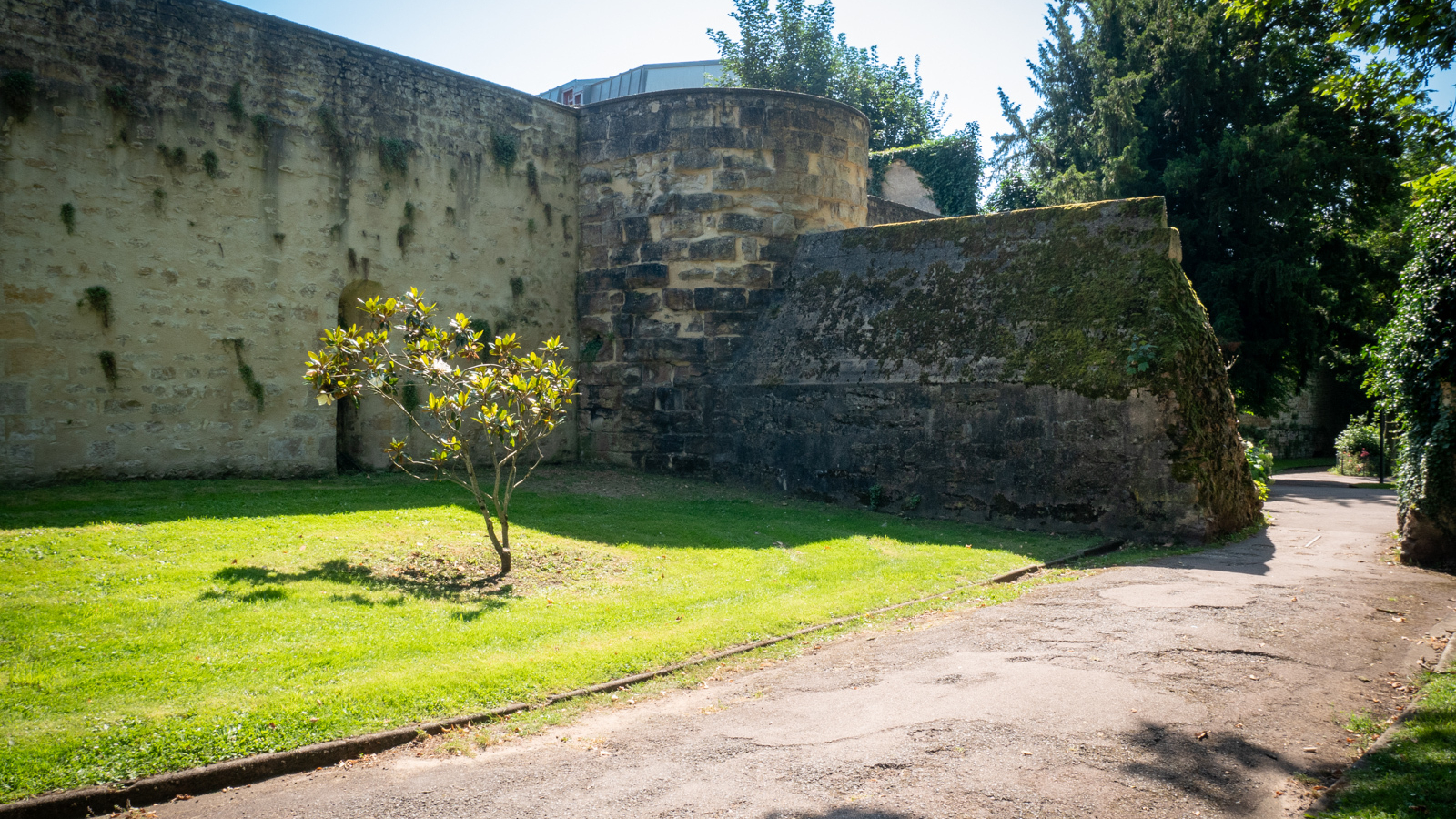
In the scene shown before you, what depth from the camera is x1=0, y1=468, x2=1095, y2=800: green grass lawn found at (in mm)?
4305

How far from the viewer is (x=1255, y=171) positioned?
774 inches

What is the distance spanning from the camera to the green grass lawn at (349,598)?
430cm

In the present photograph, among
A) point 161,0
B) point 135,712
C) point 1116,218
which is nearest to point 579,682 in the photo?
point 135,712

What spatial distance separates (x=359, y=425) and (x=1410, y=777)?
1148 cm

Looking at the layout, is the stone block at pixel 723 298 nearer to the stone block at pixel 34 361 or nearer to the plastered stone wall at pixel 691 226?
the plastered stone wall at pixel 691 226

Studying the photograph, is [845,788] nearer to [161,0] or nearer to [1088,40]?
[161,0]

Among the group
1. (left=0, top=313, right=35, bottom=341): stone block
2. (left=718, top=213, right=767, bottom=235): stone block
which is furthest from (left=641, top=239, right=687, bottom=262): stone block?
(left=0, top=313, right=35, bottom=341): stone block

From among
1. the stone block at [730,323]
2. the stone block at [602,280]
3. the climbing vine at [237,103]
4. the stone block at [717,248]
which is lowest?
the stone block at [730,323]

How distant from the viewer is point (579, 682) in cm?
513

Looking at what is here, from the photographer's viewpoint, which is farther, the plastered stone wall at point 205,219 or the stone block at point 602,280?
the stone block at point 602,280

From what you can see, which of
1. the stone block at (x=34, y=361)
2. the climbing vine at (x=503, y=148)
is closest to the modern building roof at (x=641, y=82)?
the climbing vine at (x=503, y=148)

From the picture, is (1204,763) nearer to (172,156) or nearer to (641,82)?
(172,156)

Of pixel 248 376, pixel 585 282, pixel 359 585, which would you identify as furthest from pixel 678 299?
pixel 359 585

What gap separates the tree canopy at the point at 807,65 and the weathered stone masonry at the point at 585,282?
21.9 meters
